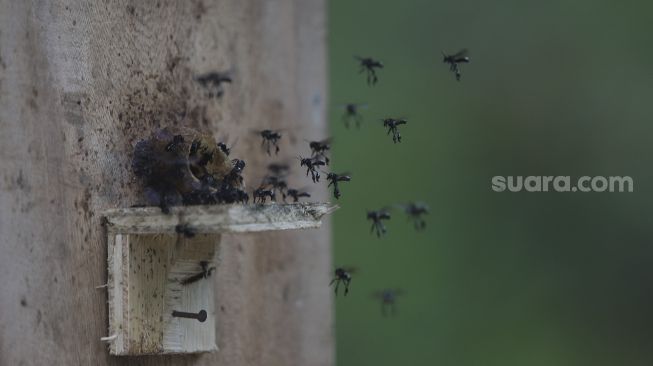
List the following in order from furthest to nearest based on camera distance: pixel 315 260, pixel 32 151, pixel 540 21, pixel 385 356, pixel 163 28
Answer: pixel 540 21, pixel 385 356, pixel 315 260, pixel 163 28, pixel 32 151

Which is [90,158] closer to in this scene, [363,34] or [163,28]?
[163,28]

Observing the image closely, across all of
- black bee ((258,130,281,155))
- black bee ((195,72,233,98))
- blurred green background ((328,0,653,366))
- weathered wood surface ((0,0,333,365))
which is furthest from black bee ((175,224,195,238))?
blurred green background ((328,0,653,366))

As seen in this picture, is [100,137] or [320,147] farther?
[320,147]

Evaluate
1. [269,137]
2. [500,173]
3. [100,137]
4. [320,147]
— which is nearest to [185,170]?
[100,137]

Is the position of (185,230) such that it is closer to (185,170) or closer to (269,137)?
(185,170)

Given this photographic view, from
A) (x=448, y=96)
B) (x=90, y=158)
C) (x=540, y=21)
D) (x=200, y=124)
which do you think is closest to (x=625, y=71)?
(x=540, y=21)

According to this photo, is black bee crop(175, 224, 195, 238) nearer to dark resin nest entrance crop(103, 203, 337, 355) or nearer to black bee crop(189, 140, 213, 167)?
dark resin nest entrance crop(103, 203, 337, 355)
